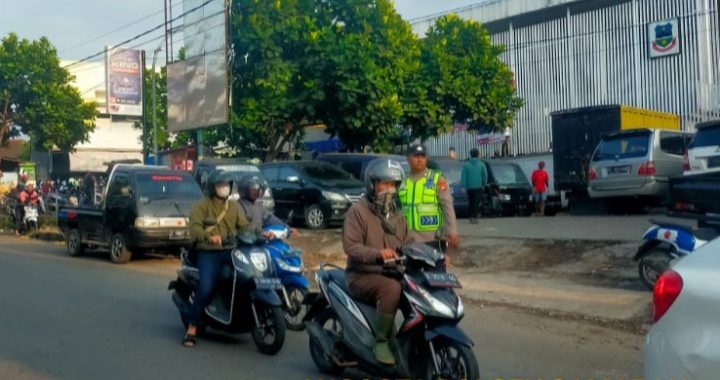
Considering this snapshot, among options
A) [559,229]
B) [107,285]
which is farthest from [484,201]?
[107,285]

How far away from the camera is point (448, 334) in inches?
216

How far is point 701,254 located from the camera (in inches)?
166

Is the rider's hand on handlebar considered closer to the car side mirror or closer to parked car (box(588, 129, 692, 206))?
parked car (box(588, 129, 692, 206))

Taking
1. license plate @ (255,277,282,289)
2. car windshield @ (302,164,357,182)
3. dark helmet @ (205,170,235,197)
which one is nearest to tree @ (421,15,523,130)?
car windshield @ (302,164,357,182)

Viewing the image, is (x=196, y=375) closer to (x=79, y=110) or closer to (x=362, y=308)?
(x=362, y=308)

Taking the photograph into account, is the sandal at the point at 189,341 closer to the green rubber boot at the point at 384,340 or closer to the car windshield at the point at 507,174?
the green rubber boot at the point at 384,340

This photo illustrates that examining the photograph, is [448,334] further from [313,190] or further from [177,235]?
[313,190]

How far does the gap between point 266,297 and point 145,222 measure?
8049mm

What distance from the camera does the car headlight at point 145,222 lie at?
14.9m

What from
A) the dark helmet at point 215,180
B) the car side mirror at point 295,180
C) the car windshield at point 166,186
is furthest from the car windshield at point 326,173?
the dark helmet at point 215,180

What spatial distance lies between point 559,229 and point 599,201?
4.14 metres

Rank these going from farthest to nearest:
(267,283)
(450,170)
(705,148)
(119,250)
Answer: (450,170) → (119,250) → (705,148) → (267,283)

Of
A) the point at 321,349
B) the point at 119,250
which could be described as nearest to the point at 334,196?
the point at 119,250

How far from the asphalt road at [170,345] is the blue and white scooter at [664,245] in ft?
5.04
